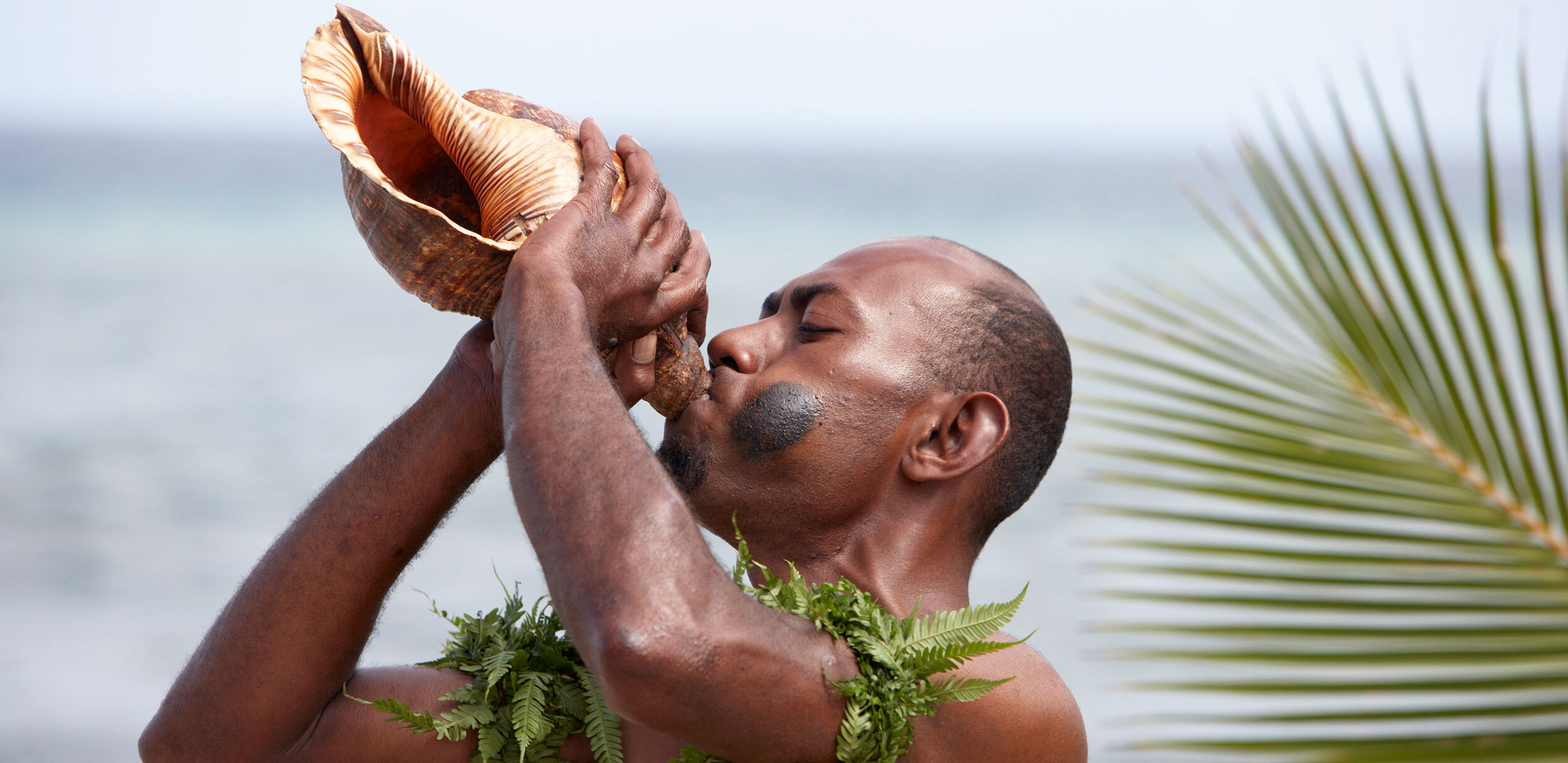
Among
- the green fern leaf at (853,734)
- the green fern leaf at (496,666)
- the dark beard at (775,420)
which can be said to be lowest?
the green fern leaf at (853,734)

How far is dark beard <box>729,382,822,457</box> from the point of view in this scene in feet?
7.09

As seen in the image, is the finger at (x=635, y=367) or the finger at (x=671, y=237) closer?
the finger at (x=671, y=237)

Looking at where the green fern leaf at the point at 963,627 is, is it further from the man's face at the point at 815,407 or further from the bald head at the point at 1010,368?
the bald head at the point at 1010,368

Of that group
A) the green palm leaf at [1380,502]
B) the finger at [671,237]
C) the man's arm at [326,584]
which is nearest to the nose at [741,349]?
the finger at [671,237]

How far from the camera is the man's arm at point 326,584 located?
211 centimetres

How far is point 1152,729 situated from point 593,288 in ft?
18.4

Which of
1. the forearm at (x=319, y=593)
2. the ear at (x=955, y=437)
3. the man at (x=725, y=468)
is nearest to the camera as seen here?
the man at (x=725, y=468)

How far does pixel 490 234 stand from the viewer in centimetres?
189

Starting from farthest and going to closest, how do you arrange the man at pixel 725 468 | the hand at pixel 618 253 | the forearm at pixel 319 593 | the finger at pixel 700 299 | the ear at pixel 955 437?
the ear at pixel 955 437 → the forearm at pixel 319 593 → the finger at pixel 700 299 → the hand at pixel 618 253 → the man at pixel 725 468

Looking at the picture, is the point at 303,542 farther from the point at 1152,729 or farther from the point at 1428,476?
the point at 1152,729

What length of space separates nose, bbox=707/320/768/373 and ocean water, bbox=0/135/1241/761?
0.63 m

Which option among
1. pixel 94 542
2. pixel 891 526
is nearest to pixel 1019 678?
pixel 891 526

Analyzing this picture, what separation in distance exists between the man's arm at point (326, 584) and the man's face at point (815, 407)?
1.22 ft

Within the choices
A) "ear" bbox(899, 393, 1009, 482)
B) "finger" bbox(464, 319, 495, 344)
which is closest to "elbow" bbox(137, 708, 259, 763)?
"finger" bbox(464, 319, 495, 344)
